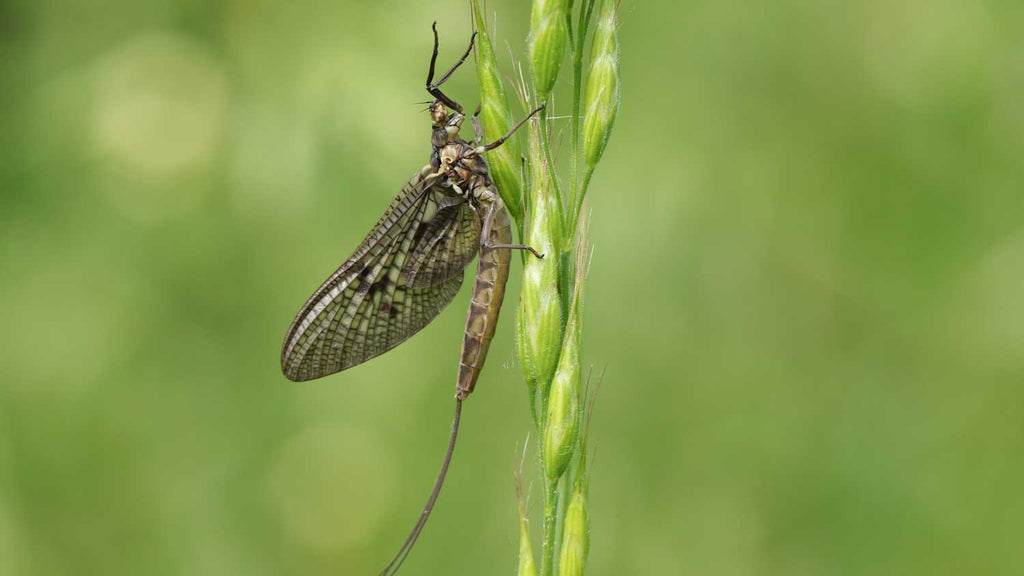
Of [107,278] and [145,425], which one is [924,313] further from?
[107,278]

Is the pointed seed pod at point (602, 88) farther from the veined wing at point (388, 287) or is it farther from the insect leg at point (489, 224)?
the veined wing at point (388, 287)

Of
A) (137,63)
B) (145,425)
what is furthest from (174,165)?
(145,425)

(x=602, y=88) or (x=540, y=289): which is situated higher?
(x=602, y=88)

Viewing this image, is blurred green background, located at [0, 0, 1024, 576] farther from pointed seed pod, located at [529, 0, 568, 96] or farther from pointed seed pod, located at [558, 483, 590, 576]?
pointed seed pod, located at [529, 0, 568, 96]

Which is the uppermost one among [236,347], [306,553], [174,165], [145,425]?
[174,165]

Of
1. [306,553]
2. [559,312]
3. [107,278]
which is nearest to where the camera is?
[559,312]

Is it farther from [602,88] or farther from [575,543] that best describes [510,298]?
[575,543]

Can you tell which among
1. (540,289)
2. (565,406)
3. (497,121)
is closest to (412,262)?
(497,121)
